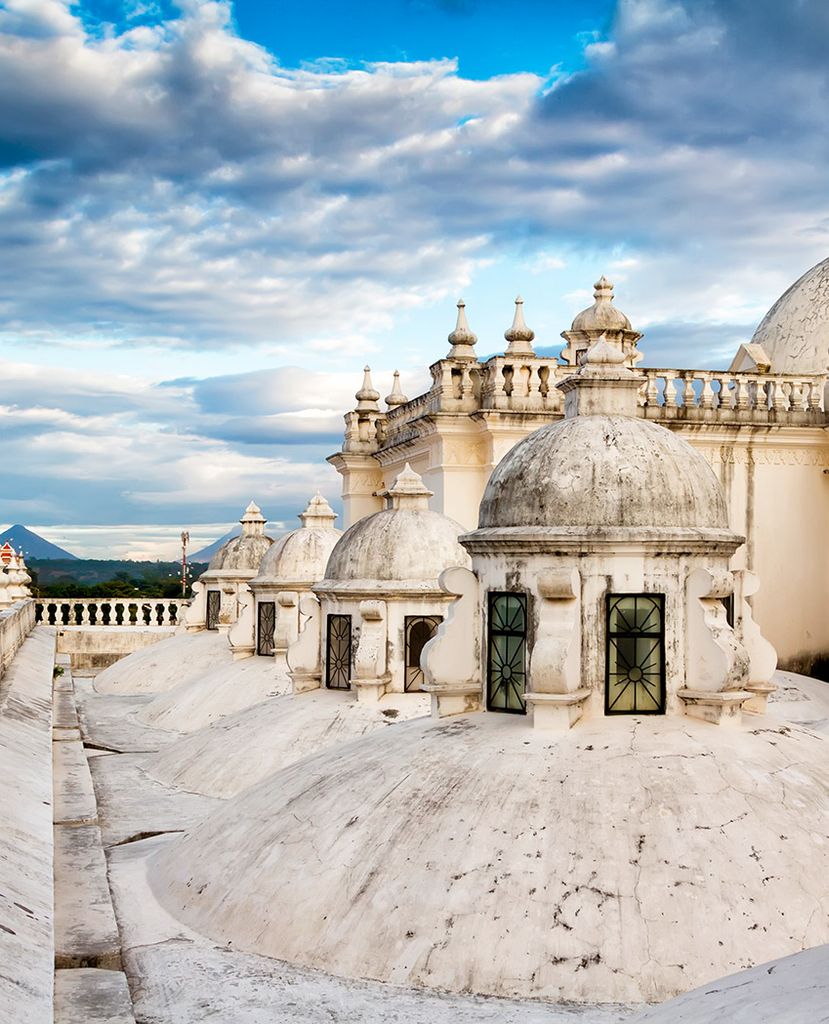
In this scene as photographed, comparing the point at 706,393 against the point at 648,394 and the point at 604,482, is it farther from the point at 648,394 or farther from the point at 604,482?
the point at 604,482

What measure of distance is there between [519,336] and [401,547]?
7109 millimetres

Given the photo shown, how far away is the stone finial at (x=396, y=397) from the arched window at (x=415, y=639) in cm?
1291

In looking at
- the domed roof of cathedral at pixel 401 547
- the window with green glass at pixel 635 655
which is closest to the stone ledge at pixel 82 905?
the window with green glass at pixel 635 655

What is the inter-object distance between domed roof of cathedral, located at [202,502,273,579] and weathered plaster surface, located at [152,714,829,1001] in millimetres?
22880

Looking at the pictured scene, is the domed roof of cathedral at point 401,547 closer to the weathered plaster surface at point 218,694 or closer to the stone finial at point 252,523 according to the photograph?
the weathered plaster surface at point 218,694

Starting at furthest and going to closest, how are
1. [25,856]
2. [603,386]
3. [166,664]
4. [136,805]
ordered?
[166,664] → [136,805] → [603,386] → [25,856]

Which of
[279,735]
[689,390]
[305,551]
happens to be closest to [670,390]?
[689,390]

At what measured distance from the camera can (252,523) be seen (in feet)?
119

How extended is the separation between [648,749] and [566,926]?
2089 mm

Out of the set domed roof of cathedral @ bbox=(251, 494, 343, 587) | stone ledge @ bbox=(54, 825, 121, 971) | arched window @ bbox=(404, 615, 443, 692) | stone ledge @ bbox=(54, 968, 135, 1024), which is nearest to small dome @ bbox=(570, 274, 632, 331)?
domed roof of cathedral @ bbox=(251, 494, 343, 587)

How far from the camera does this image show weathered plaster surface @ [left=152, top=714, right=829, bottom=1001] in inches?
376

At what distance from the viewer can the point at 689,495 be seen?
1245cm

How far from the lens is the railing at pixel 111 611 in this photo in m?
43.0

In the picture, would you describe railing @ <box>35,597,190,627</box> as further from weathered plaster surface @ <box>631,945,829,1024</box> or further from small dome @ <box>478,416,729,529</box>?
weathered plaster surface @ <box>631,945,829,1024</box>
